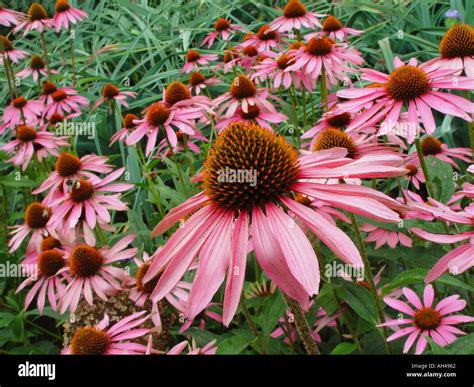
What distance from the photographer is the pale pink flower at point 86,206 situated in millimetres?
1570

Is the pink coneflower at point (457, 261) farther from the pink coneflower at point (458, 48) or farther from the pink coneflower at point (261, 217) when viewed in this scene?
the pink coneflower at point (458, 48)

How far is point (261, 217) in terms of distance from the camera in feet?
2.69

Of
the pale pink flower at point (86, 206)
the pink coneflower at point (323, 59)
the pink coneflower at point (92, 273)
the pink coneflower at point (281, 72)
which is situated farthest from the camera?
the pink coneflower at point (281, 72)

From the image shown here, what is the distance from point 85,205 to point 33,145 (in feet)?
2.75

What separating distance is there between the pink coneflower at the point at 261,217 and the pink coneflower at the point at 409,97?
284 mm

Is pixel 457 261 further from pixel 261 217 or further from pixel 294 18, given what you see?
pixel 294 18

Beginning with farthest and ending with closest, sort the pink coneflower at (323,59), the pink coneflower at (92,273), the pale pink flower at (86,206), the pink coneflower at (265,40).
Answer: the pink coneflower at (265,40)
the pink coneflower at (323,59)
the pale pink flower at (86,206)
the pink coneflower at (92,273)

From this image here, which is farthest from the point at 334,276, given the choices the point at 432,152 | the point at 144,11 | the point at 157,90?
the point at 144,11

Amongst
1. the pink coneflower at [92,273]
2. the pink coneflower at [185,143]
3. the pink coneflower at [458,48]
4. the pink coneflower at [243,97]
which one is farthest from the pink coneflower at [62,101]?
the pink coneflower at [458,48]

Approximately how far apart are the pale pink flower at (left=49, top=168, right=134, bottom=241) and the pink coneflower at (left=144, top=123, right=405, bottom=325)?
2.29ft

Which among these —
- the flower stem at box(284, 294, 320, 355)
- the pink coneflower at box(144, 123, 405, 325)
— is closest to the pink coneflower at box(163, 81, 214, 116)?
the pink coneflower at box(144, 123, 405, 325)

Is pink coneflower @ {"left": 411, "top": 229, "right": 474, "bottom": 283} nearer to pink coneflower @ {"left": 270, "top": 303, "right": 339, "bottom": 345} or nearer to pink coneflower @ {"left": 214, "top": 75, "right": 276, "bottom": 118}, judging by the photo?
pink coneflower @ {"left": 270, "top": 303, "right": 339, "bottom": 345}
